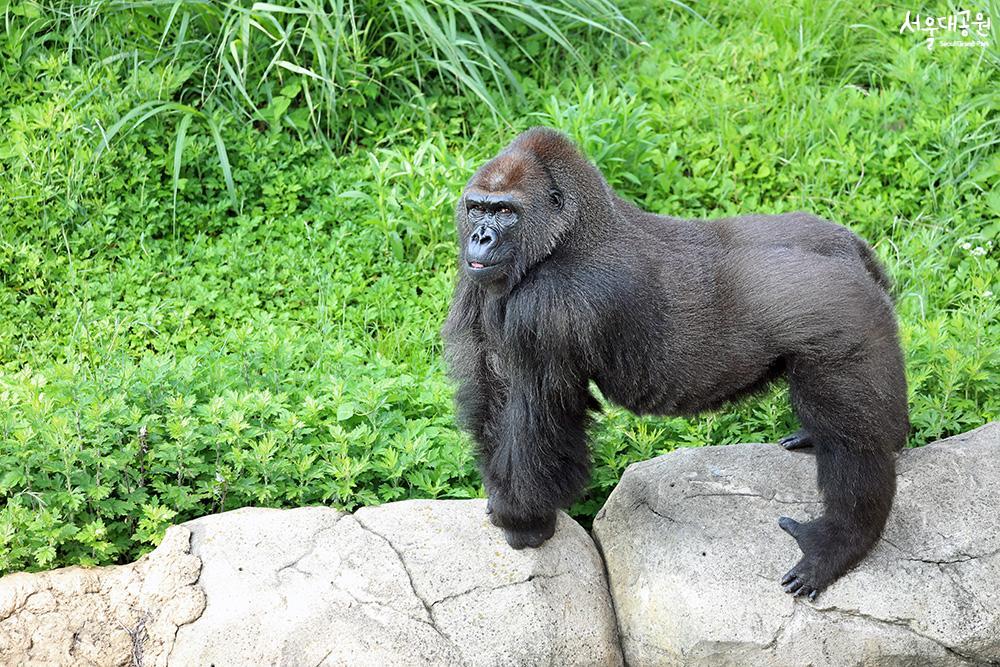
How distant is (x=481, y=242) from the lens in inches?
131

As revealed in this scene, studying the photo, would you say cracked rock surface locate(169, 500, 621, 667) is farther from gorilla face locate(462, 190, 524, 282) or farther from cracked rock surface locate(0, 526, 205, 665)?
gorilla face locate(462, 190, 524, 282)

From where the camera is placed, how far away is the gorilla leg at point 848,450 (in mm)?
3391

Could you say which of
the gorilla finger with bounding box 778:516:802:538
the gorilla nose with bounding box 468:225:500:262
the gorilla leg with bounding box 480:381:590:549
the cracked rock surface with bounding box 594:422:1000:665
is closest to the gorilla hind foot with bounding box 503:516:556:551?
the gorilla leg with bounding box 480:381:590:549

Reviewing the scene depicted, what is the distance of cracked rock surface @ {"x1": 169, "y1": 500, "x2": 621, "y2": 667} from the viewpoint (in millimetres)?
3289

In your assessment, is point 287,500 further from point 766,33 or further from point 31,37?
point 766,33

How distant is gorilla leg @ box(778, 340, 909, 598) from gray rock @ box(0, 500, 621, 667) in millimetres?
673

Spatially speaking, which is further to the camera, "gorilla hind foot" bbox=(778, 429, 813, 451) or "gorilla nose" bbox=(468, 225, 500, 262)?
"gorilla hind foot" bbox=(778, 429, 813, 451)

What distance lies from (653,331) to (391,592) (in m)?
1.09

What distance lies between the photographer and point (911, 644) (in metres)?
3.44

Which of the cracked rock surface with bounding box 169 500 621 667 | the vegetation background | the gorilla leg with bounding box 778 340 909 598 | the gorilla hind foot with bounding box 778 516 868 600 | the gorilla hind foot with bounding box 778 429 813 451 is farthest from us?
the vegetation background

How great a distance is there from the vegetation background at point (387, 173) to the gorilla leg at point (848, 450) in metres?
0.87

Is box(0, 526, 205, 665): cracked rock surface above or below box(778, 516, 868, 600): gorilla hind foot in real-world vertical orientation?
below

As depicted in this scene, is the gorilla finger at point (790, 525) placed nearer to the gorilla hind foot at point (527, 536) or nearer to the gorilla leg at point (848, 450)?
the gorilla leg at point (848, 450)

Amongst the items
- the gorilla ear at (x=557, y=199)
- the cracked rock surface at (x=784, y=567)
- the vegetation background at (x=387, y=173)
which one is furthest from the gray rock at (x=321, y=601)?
the gorilla ear at (x=557, y=199)
